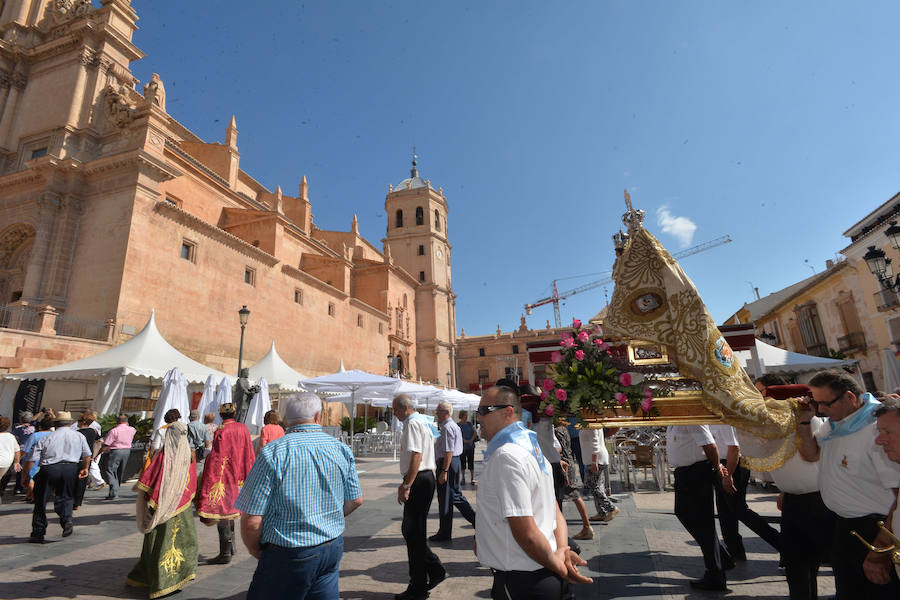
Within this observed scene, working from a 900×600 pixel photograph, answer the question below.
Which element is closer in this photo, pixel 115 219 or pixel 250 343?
pixel 115 219

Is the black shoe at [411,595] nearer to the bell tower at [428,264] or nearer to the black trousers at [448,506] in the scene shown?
the black trousers at [448,506]

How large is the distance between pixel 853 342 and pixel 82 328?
33.9m

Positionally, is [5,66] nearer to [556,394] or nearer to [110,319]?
[110,319]

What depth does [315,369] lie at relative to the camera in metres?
27.1

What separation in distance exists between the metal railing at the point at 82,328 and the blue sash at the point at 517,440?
1771 cm

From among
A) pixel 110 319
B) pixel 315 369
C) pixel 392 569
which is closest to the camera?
pixel 392 569

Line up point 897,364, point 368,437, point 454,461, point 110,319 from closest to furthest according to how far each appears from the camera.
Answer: point 454,461 < point 897,364 < point 110,319 < point 368,437

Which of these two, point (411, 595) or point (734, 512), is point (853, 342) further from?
point (411, 595)

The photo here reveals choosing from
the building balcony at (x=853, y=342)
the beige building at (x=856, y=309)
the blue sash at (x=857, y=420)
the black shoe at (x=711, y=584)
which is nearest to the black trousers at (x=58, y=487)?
the black shoe at (x=711, y=584)

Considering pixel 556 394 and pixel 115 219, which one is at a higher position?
pixel 115 219

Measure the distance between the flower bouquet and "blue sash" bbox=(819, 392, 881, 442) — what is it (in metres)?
1.11

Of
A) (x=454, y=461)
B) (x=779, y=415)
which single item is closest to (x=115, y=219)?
(x=454, y=461)

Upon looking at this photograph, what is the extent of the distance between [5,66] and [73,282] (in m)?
14.3

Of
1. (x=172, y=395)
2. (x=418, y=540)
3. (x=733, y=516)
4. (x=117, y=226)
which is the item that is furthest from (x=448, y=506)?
(x=117, y=226)
